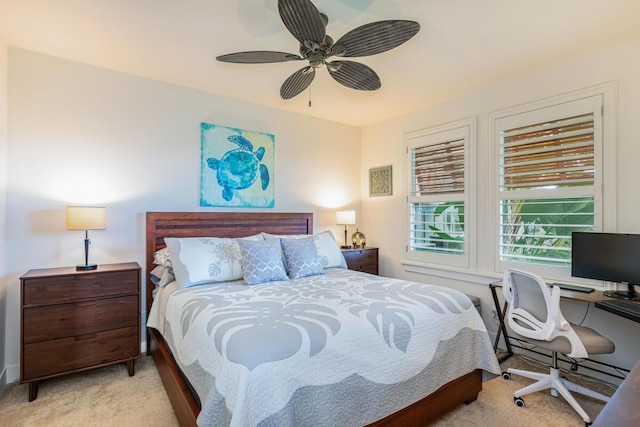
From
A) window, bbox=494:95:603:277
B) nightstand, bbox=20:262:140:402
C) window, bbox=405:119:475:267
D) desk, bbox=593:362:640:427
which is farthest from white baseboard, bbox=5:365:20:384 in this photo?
window, bbox=494:95:603:277

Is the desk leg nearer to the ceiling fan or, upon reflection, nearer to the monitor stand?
the monitor stand

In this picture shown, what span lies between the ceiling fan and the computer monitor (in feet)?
6.78

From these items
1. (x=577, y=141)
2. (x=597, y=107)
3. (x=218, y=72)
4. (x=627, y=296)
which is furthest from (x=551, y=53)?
(x=218, y=72)

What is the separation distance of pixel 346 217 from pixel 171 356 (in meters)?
2.57

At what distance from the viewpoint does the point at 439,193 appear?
370 cm

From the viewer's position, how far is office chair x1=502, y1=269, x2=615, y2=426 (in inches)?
78.7

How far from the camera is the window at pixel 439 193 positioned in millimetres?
3447

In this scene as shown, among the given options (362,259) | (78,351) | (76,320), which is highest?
(362,259)

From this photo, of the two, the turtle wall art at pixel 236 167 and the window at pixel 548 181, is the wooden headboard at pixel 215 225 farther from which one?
the window at pixel 548 181

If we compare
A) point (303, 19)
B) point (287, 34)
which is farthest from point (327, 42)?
point (287, 34)

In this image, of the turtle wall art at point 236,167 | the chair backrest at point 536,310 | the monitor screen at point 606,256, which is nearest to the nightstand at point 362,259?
the turtle wall art at point 236,167

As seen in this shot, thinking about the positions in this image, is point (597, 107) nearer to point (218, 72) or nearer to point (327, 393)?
point (327, 393)

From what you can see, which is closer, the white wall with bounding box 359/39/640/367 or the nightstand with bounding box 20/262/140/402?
the nightstand with bounding box 20/262/140/402

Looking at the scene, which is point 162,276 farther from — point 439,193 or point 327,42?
point 439,193
